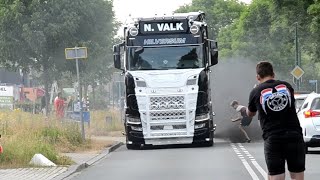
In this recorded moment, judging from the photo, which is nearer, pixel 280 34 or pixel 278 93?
pixel 278 93

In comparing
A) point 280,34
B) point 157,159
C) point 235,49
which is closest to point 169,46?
point 157,159

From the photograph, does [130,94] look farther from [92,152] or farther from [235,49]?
[235,49]

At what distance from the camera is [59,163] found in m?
19.6

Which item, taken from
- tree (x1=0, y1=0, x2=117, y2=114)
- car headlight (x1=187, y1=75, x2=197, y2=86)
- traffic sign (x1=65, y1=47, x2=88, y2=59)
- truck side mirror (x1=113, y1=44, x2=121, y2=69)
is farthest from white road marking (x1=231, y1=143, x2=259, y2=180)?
tree (x1=0, y1=0, x2=117, y2=114)

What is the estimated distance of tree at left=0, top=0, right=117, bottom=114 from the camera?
41438 millimetres

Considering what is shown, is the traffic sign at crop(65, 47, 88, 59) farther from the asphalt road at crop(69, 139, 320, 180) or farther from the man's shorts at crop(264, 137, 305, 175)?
the man's shorts at crop(264, 137, 305, 175)

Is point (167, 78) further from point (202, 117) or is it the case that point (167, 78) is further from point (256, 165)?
point (256, 165)

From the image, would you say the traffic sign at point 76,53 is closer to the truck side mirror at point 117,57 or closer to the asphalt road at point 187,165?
the truck side mirror at point 117,57

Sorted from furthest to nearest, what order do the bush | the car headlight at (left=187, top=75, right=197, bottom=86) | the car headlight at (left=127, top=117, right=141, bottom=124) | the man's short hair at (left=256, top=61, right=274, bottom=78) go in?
the car headlight at (left=127, top=117, right=141, bottom=124) → the car headlight at (left=187, top=75, right=197, bottom=86) → the bush → the man's short hair at (left=256, top=61, right=274, bottom=78)

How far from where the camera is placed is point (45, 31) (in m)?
41.8

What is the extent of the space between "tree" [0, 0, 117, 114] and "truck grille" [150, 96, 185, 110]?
17025 mm

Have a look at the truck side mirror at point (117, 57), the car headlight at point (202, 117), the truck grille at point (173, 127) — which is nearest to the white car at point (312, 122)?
the car headlight at point (202, 117)

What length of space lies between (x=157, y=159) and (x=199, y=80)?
169 inches

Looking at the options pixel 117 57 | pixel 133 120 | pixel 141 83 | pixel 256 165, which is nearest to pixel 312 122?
pixel 256 165
